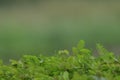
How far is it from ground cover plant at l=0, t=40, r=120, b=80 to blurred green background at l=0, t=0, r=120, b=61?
5078 millimetres

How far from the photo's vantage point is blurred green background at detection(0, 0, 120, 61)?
7531mm

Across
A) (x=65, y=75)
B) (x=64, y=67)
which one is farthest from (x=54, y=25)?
(x=65, y=75)

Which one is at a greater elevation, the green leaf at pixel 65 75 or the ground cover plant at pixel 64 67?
the ground cover plant at pixel 64 67

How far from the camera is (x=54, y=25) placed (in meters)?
8.65

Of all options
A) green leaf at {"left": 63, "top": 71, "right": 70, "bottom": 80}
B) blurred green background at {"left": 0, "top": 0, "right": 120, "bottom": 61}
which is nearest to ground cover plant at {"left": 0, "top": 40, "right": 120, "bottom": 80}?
green leaf at {"left": 63, "top": 71, "right": 70, "bottom": 80}

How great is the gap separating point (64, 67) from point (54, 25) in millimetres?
6908

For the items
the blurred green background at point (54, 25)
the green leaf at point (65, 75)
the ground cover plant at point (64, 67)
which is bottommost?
the green leaf at point (65, 75)

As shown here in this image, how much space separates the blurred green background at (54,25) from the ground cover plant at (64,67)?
16.7 feet

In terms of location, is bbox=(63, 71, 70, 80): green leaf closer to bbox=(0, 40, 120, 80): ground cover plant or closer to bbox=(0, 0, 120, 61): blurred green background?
bbox=(0, 40, 120, 80): ground cover plant

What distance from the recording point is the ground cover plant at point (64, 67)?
1659mm

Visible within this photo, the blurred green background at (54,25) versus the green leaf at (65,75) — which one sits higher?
the blurred green background at (54,25)

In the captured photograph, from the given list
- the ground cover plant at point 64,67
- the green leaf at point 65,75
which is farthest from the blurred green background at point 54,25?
the green leaf at point 65,75

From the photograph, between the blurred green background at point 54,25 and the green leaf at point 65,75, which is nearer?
the green leaf at point 65,75

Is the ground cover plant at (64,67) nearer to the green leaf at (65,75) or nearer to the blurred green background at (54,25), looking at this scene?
the green leaf at (65,75)
